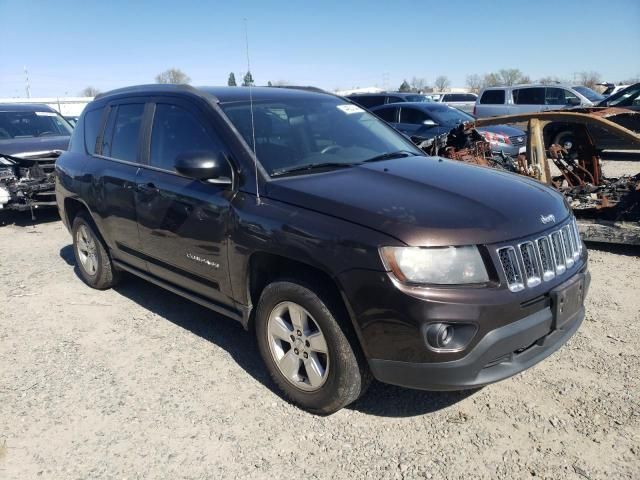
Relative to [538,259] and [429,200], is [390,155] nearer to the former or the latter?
[429,200]

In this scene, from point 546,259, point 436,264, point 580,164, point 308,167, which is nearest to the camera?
point 436,264

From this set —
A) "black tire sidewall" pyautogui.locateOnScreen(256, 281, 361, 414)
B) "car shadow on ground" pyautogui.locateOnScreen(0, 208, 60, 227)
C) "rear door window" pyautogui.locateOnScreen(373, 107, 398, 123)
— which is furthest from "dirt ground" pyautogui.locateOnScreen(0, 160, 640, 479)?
"rear door window" pyautogui.locateOnScreen(373, 107, 398, 123)

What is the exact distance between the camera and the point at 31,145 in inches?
353

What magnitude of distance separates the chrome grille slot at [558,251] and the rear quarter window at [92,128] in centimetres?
397

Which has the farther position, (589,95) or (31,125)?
(589,95)


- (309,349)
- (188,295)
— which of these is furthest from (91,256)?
(309,349)

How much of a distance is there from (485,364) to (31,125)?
9922mm

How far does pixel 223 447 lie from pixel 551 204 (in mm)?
2319

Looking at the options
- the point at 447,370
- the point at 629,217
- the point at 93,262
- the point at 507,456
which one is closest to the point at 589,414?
the point at 507,456

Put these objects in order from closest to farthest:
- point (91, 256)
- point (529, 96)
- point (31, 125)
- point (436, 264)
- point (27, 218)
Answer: point (436, 264)
point (91, 256)
point (27, 218)
point (31, 125)
point (529, 96)

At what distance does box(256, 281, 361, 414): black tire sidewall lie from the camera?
283 cm

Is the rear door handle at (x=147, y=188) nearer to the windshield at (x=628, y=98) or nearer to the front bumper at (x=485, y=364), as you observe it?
the front bumper at (x=485, y=364)

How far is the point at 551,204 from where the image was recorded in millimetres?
3119

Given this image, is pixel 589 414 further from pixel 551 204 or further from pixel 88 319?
pixel 88 319
